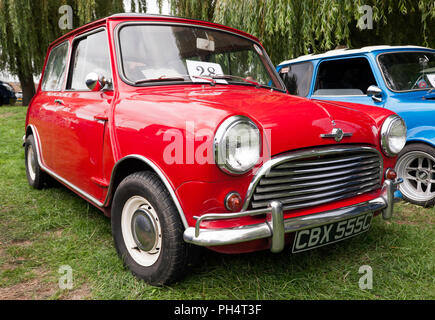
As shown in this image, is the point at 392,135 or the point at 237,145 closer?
the point at 237,145

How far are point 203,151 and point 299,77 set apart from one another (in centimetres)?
356

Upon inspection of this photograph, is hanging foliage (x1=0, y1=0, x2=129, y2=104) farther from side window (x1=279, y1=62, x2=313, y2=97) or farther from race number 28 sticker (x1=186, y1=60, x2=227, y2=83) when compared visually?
race number 28 sticker (x1=186, y1=60, x2=227, y2=83)

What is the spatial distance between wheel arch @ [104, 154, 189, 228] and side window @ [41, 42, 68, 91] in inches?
63.3

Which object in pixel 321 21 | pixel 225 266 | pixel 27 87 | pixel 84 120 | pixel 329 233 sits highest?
pixel 321 21

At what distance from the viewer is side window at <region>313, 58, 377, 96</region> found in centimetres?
412

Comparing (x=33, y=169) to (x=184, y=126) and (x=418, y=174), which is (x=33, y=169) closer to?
(x=184, y=126)

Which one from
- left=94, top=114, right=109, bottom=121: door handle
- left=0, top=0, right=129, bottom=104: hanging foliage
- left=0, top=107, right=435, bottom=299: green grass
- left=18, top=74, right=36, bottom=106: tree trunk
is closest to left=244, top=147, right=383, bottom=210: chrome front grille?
left=0, top=107, right=435, bottom=299: green grass

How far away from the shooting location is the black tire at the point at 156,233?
1.86 metres

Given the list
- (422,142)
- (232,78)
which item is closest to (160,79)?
(232,78)

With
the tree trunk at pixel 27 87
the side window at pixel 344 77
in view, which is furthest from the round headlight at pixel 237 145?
the tree trunk at pixel 27 87

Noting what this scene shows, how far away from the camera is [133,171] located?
7.68ft

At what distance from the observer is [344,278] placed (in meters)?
2.21
